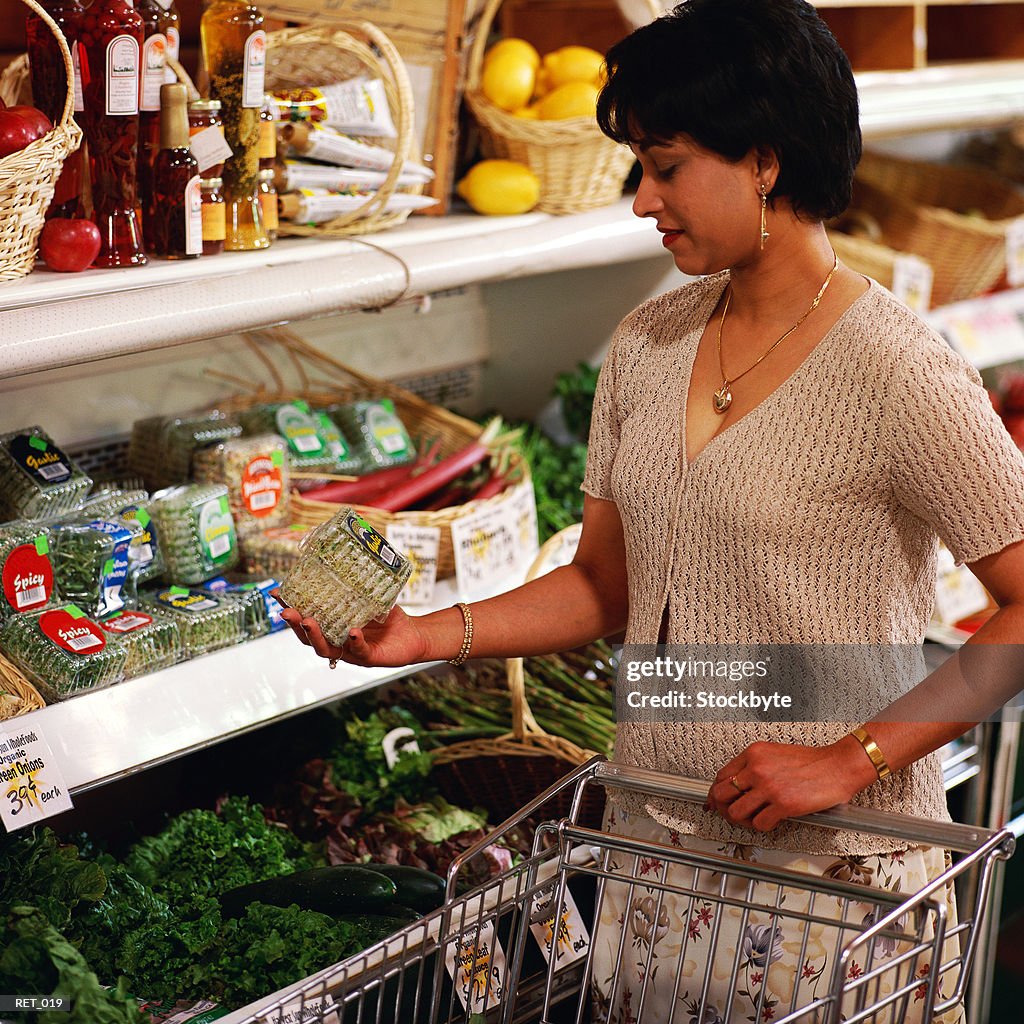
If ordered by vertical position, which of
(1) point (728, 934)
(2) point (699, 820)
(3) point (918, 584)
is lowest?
(1) point (728, 934)

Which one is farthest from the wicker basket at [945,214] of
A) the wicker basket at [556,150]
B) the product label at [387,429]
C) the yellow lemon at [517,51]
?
the product label at [387,429]

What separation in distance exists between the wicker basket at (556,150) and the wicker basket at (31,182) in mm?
870

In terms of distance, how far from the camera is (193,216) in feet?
5.98

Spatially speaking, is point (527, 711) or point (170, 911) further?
point (527, 711)

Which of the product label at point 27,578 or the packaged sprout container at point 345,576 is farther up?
the packaged sprout container at point 345,576

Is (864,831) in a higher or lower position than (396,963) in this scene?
higher

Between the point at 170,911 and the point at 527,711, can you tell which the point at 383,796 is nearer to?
the point at 527,711

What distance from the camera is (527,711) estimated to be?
→ 228cm

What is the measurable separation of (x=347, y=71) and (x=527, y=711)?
3.70 ft

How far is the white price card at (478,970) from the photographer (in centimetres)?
148

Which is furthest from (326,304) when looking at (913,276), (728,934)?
(913,276)

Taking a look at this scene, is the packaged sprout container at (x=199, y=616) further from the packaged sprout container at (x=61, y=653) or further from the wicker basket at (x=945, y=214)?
the wicker basket at (x=945, y=214)

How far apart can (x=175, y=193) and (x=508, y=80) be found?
79cm

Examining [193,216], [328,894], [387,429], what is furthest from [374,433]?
[328,894]
